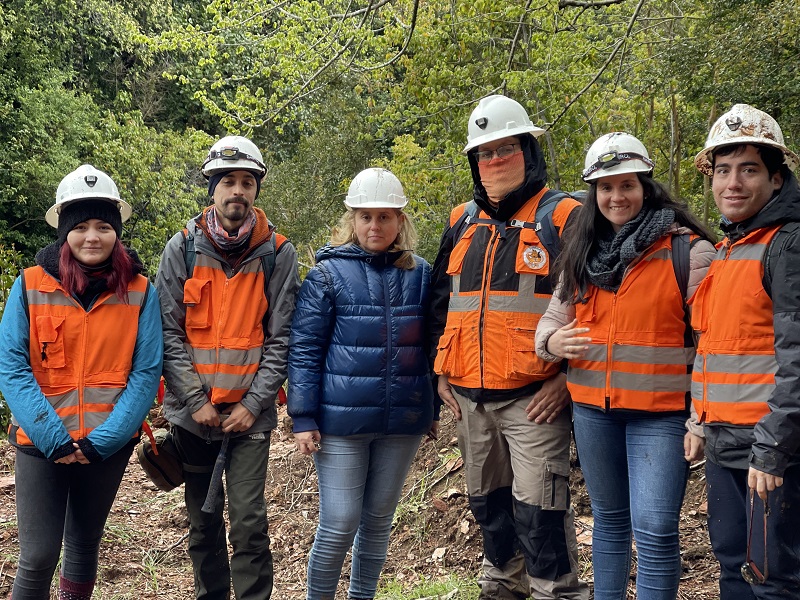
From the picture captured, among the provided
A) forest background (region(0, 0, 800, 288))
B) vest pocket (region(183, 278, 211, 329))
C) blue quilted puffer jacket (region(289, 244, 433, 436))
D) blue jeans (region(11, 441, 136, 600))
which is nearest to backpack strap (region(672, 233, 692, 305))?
blue quilted puffer jacket (region(289, 244, 433, 436))

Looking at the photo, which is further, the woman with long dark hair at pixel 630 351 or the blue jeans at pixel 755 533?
the woman with long dark hair at pixel 630 351

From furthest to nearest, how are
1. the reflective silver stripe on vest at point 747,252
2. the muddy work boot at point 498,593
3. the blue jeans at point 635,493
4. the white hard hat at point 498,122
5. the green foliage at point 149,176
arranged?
the green foliage at point 149,176 → the muddy work boot at point 498,593 → the white hard hat at point 498,122 → the blue jeans at point 635,493 → the reflective silver stripe on vest at point 747,252

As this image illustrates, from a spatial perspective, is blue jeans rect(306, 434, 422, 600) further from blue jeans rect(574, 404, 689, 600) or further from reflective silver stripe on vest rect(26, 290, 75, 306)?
reflective silver stripe on vest rect(26, 290, 75, 306)

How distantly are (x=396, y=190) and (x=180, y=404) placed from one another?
4.79 ft

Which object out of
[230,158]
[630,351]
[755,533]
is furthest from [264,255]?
[755,533]

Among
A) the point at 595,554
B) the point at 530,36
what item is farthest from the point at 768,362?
the point at 530,36

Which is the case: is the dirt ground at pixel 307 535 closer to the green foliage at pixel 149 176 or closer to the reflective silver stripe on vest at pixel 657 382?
the reflective silver stripe on vest at pixel 657 382

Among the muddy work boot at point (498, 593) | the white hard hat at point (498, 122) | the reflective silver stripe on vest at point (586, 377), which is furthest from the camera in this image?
the muddy work boot at point (498, 593)

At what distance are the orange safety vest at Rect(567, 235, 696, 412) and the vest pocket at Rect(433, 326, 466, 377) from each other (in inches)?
26.3

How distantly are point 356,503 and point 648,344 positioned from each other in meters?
1.56

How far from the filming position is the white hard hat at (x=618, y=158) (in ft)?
10.7

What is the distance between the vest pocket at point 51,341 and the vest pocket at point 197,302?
0.56 m

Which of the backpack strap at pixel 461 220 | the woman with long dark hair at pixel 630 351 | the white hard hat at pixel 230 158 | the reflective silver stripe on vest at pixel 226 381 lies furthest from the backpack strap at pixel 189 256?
the woman with long dark hair at pixel 630 351

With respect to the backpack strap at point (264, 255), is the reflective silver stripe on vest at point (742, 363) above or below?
below
